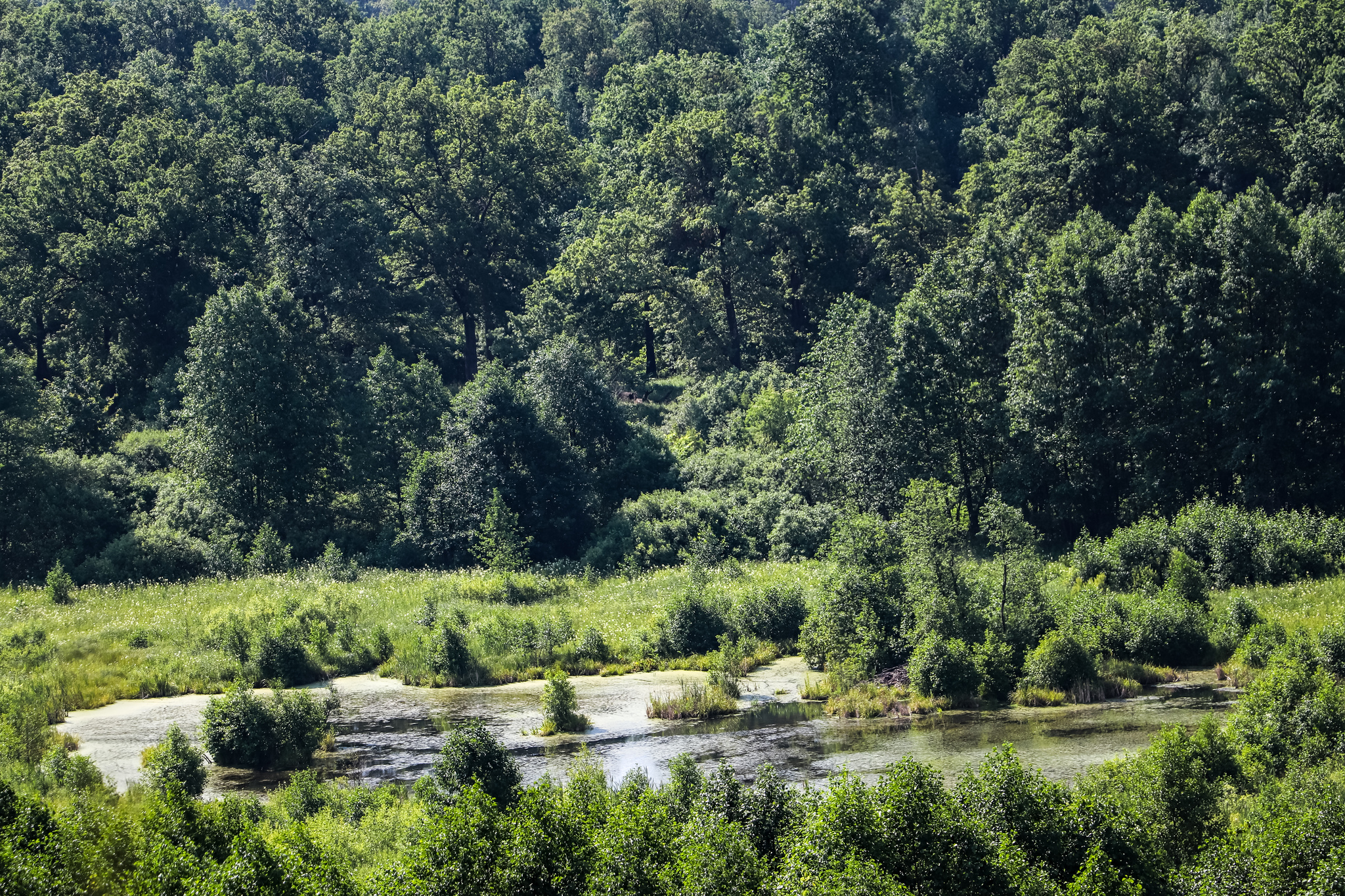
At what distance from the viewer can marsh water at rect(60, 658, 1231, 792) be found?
2983cm

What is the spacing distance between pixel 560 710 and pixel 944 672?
1231 centimetres

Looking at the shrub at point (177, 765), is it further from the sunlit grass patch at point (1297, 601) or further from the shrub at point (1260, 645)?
the sunlit grass patch at point (1297, 601)

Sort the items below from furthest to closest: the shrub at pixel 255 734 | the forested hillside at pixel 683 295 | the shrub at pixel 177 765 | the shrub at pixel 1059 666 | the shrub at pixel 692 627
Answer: the forested hillside at pixel 683 295
the shrub at pixel 692 627
the shrub at pixel 1059 666
the shrub at pixel 255 734
the shrub at pixel 177 765

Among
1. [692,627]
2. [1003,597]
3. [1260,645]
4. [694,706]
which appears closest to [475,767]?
[694,706]

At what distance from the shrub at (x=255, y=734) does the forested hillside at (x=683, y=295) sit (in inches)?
885

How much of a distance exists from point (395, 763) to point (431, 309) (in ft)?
182

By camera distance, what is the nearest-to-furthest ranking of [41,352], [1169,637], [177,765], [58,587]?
[177,765]
[1169,637]
[58,587]
[41,352]

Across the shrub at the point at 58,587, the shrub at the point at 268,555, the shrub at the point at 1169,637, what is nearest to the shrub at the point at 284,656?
the shrub at the point at 58,587

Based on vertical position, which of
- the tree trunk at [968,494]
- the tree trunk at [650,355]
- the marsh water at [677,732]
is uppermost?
the tree trunk at [650,355]

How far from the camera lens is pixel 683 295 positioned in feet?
258

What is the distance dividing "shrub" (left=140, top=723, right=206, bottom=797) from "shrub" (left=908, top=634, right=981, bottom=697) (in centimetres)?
2147

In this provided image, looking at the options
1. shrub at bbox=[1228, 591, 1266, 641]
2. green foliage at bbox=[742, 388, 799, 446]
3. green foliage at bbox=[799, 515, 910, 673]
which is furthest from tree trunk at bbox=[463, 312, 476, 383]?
shrub at bbox=[1228, 591, 1266, 641]

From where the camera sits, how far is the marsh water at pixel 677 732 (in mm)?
29828

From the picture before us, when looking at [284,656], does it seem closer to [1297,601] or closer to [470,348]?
[1297,601]
